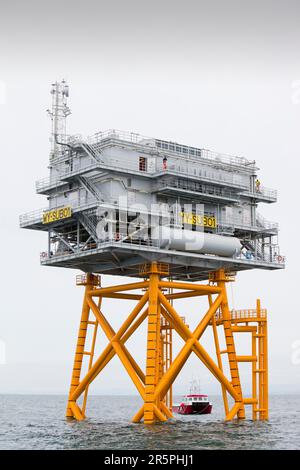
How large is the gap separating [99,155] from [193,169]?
5.90m

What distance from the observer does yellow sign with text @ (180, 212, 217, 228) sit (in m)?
50.9

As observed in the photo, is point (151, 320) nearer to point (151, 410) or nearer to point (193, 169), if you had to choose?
point (151, 410)

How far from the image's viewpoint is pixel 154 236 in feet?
160

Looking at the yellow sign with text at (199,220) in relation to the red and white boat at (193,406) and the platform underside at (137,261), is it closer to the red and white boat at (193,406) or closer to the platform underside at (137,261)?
the platform underside at (137,261)

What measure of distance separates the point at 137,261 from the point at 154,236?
1961 millimetres

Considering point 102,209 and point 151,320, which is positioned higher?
point 102,209

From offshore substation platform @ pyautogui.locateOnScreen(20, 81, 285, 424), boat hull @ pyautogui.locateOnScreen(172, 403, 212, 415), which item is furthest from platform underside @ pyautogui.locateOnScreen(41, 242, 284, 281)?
boat hull @ pyautogui.locateOnScreen(172, 403, 212, 415)

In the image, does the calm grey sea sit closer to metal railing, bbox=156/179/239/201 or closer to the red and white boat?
metal railing, bbox=156/179/239/201

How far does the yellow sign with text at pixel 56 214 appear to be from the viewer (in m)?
49.2

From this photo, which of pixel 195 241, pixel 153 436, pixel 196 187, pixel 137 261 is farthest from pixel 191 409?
pixel 153 436

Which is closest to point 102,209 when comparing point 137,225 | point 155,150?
point 137,225

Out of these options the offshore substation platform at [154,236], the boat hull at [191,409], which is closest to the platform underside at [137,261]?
the offshore substation platform at [154,236]
